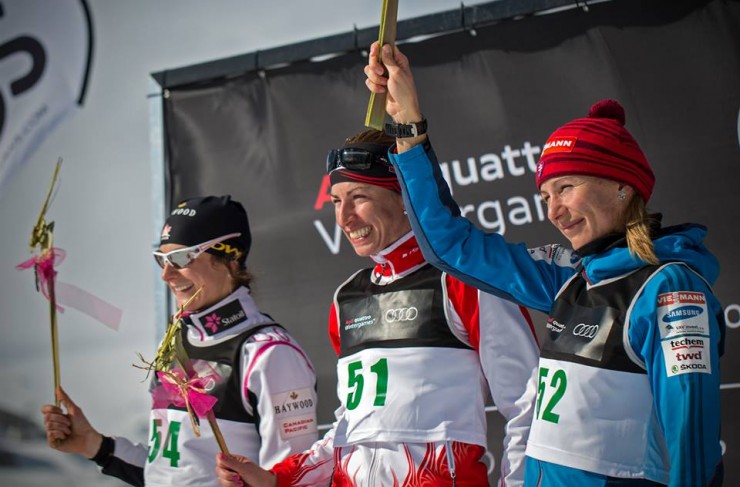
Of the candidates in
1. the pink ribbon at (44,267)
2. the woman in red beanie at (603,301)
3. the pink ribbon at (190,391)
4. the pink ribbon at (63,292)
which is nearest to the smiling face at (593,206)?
the woman in red beanie at (603,301)

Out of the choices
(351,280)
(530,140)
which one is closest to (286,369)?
(351,280)

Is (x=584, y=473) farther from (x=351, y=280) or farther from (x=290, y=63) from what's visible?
(x=290, y=63)

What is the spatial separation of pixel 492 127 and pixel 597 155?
1353 millimetres

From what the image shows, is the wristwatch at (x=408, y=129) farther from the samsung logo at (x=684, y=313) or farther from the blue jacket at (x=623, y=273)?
the samsung logo at (x=684, y=313)

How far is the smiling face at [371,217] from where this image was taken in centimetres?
230

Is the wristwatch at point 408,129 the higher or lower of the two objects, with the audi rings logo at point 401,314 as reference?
higher

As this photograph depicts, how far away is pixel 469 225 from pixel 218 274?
969 mm

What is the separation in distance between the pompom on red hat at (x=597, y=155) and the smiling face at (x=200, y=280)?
1.18m

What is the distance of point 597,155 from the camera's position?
1850 millimetres

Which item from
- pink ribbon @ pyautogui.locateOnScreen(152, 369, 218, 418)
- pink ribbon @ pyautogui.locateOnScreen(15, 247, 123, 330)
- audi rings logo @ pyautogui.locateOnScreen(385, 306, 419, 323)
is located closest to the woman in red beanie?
audi rings logo @ pyautogui.locateOnScreen(385, 306, 419, 323)

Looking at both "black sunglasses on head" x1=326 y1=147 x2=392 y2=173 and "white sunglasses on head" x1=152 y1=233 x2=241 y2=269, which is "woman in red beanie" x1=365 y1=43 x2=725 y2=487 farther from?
"white sunglasses on head" x1=152 y1=233 x2=241 y2=269

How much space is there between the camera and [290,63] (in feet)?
11.5

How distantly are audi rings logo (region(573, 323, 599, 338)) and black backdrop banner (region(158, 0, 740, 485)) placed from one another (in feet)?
4.16

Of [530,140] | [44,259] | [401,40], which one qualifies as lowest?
[44,259]
